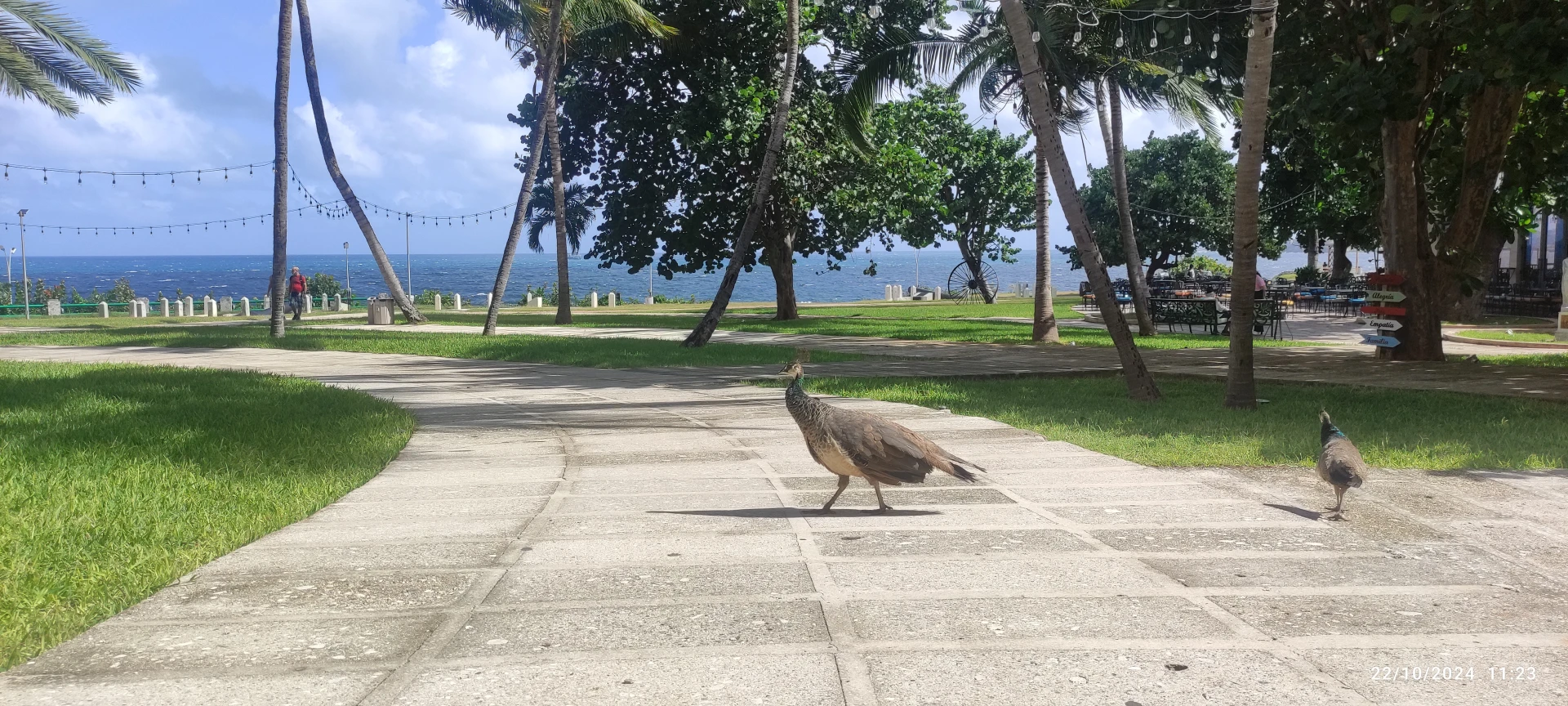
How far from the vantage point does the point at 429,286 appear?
142 meters

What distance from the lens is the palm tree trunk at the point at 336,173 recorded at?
85.9 ft

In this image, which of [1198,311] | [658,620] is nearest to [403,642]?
[658,620]

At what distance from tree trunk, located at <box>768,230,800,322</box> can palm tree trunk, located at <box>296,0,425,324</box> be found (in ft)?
31.4

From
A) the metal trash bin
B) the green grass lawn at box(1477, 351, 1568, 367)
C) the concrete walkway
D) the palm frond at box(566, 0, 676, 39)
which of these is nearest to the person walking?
the metal trash bin

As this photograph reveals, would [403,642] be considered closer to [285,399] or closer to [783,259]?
[285,399]

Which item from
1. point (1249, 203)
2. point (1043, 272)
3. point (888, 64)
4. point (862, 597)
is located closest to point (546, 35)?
point (888, 64)

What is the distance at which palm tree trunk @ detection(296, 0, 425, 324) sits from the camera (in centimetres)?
2619

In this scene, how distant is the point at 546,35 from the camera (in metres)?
27.2

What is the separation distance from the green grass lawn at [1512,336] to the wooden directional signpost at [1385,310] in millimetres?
6769

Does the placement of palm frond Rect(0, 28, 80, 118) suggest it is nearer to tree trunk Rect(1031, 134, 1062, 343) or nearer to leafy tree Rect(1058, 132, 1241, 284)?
tree trunk Rect(1031, 134, 1062, 343)

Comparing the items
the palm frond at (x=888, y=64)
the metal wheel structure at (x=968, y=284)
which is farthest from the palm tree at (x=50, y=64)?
the metal wheel structure at (x=968, y=284)

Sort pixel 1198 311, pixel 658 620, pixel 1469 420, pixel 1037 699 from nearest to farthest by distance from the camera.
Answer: pixel 1037 699 < pixel 658 620 < pixel 1469 420 < pixel 1198 311

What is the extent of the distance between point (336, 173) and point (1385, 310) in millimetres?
23769

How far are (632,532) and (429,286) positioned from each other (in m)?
142
